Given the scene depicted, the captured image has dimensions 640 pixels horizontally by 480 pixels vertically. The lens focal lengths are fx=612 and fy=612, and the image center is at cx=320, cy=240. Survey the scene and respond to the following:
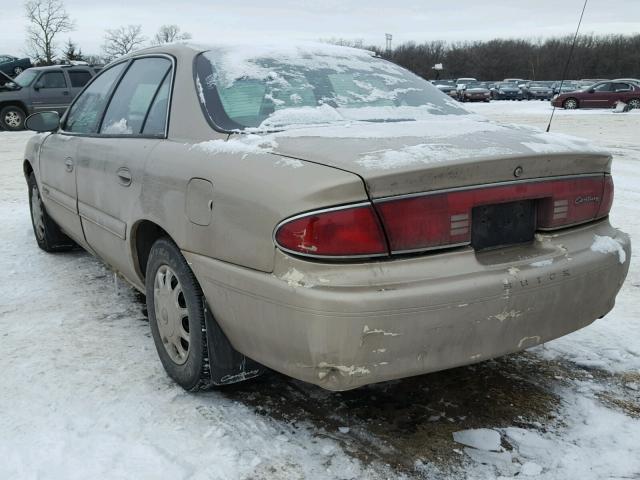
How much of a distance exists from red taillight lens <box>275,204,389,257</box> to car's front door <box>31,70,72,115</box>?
1613 centimetres

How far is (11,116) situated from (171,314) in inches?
645

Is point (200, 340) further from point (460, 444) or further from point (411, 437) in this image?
point (460, 444)

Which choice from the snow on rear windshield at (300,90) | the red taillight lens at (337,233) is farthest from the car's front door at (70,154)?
the red taillight lens at (337,233)

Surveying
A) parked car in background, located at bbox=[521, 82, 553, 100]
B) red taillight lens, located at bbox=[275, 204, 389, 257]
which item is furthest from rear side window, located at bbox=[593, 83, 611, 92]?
red taillight lens, located at bbox=[275, 204, 389, 257]

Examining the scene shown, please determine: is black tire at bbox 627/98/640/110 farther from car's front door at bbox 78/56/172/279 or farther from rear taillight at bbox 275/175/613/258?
rear taillight at bbox 275/175/613/258

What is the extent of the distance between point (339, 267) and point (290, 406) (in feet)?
3.04

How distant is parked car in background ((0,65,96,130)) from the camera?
53.2 ft

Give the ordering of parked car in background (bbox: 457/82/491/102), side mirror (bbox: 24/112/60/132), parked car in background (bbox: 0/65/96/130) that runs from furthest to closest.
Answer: parked car in background (bbox: 457/82/491/102)
parked car in background (bbox: 0/65/96/130)
side mirror (bbox: 24/112/60/132)

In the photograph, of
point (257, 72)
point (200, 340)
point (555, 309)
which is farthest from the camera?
point (257, 72)

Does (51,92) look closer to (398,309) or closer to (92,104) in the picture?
(92,104)

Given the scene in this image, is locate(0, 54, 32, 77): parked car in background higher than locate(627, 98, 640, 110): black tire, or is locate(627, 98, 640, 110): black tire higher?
locate(0, 54, 32, 77): parked car in background

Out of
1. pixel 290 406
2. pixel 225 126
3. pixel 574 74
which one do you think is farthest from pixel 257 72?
pixel 574 74

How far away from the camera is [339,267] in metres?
1.94

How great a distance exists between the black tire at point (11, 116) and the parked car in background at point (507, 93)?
116 feet
